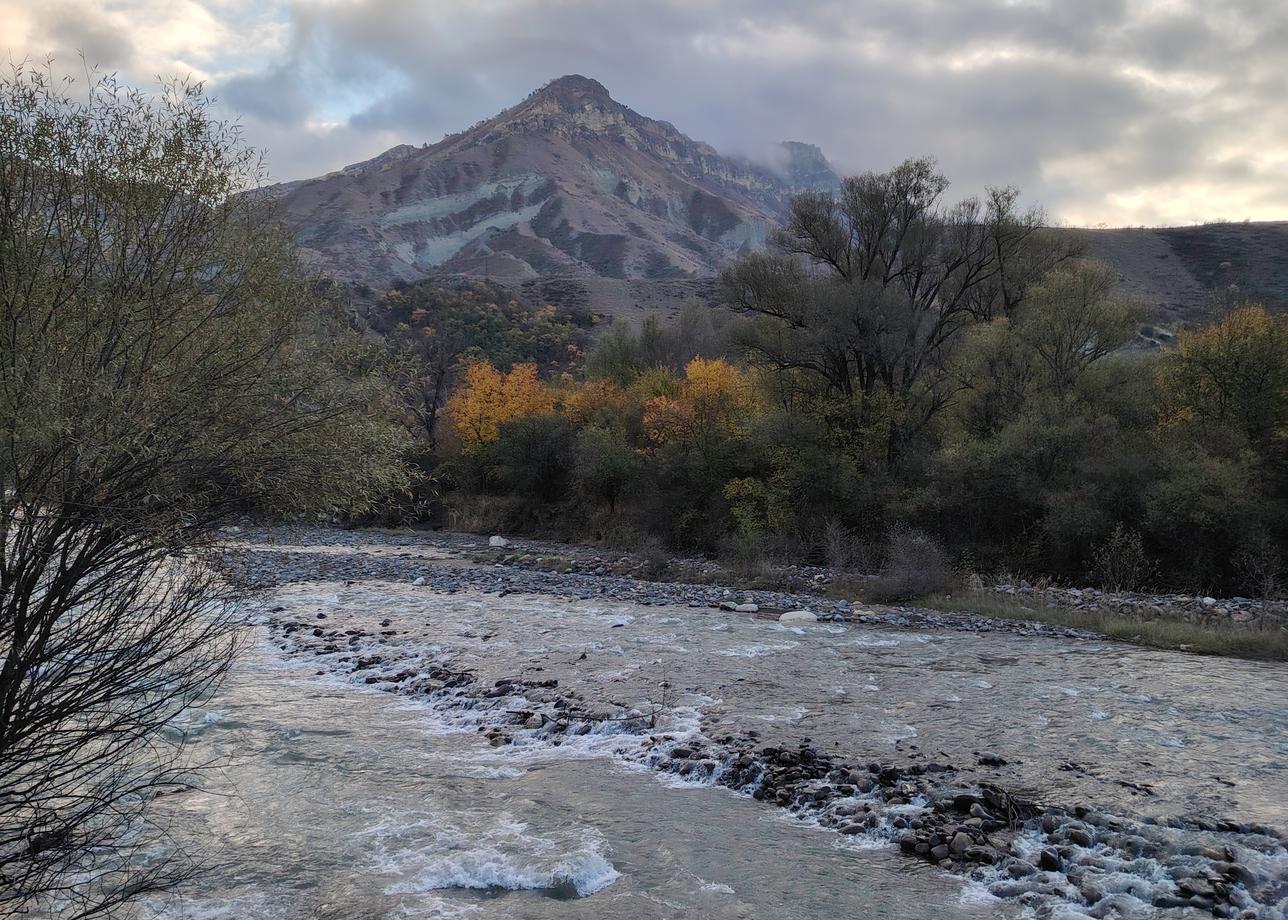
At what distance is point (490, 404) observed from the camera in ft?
163

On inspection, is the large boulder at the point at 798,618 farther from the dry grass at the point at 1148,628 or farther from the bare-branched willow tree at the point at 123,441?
the bare-branched willow tree at the point at 123,441

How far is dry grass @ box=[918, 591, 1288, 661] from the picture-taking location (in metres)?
15.2

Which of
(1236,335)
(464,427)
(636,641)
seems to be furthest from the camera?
(464,427)

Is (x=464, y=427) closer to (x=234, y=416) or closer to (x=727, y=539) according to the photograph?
(x=727, y=539)

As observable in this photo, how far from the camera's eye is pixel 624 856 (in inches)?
279

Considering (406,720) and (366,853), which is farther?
(406,720)

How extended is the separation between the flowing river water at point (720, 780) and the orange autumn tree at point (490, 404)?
3378 centimetres

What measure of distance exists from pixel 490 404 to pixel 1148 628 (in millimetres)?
39775

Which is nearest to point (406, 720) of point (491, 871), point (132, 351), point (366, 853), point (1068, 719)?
point (366, 853)

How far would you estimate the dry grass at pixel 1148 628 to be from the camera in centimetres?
1516

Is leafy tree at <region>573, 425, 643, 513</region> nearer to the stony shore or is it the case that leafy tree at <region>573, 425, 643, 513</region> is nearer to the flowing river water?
the stony shore

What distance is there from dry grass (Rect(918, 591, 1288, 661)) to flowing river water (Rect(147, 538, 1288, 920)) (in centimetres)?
116

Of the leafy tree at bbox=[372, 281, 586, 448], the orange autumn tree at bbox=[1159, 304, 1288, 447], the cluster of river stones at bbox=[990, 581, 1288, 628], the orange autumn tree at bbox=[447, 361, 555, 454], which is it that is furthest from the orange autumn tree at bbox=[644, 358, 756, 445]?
the leafy tree at bbox=[372, 281, 586, 448]

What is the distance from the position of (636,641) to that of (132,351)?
11228 millimetres
